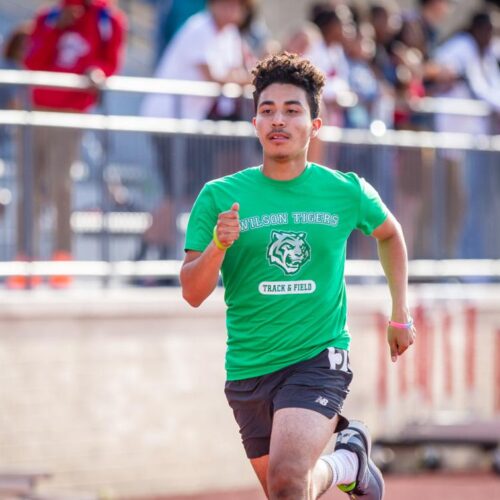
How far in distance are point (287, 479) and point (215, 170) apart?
5366 millimetres

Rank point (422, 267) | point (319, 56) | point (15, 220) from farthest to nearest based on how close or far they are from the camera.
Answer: point (422, 267) → point (319, 56) → point (15, 220)

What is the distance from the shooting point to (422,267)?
13117 millimetres

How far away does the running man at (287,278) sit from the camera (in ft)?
22.2

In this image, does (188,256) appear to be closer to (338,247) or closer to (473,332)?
(338,247)

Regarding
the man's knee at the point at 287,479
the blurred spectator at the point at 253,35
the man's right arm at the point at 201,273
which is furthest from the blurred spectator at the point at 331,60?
the man's knee at the point at 287,479

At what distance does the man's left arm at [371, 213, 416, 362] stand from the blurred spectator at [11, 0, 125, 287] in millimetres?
3897

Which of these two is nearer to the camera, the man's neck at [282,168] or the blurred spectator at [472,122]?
the man's neck at [282,168]

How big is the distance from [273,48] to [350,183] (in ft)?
17.8

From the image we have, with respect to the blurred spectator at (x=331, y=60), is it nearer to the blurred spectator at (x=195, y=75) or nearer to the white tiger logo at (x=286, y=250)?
the blurred spectator at (x=195, y=75)

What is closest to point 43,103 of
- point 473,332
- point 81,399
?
point 81,399

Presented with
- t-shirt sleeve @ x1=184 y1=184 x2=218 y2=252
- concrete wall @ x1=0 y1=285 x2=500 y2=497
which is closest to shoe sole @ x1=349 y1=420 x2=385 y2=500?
t-shirt sleeve @ x1=184 y1=184 x2=218 y2=252

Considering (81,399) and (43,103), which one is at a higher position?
(43,103)

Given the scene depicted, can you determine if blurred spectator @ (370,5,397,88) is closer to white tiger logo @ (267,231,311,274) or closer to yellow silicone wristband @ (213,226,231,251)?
white tiger logo @ (267,231,311,274)

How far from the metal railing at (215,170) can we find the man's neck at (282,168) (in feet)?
13.0
